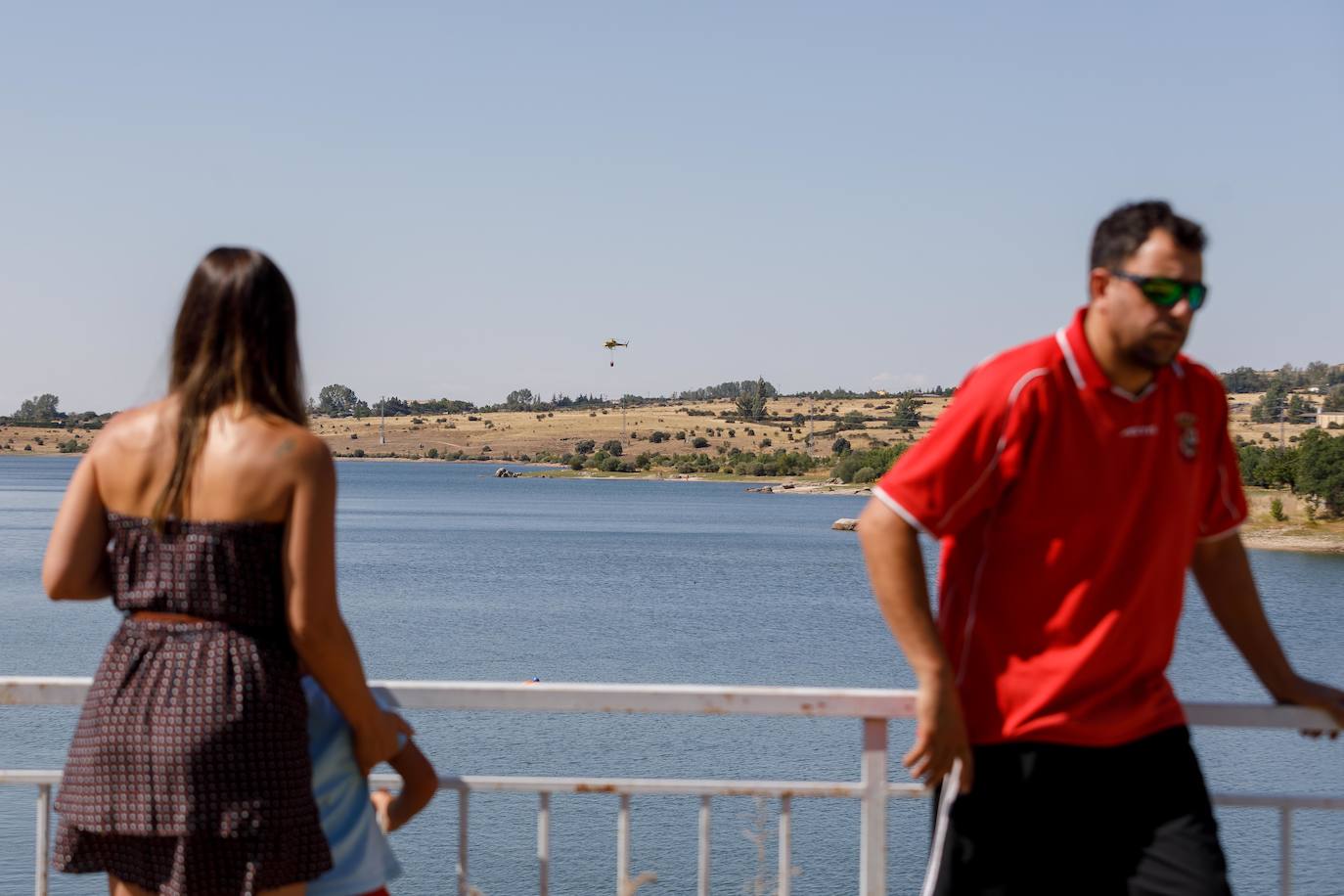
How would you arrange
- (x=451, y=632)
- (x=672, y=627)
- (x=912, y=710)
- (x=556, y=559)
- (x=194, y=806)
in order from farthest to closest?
(x=556, y=559), (x=672, y=627), (x=451, y=632), (x=912, y=710), (x=194, y=806)

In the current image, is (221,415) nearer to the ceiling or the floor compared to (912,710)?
nearer to the ceiling

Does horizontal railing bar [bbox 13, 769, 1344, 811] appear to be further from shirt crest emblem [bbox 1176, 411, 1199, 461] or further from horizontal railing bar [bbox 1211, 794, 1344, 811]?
shirt crest emblem [bbox 1176, 411, 1199, 461]

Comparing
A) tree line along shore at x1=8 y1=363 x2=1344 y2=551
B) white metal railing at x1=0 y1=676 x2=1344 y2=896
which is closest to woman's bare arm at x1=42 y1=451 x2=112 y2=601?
white metal railing at x1=0 y1=676 x2=1344 y2=896

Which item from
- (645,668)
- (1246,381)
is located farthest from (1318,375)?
(645,668)

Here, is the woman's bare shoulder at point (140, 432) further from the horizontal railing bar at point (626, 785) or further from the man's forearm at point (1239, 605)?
the man's forearm at point (1239, 605)

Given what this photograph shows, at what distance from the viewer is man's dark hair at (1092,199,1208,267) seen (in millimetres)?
2469

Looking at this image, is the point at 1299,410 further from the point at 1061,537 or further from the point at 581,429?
the point at 1061,537

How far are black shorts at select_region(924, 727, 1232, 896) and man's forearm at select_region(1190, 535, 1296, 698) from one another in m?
0.38

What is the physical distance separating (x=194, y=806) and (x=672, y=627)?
3315 cm

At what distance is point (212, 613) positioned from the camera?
2.22 meters

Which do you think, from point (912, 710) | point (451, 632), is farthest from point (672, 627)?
point (912, 710)

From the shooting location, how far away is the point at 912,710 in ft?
8.89

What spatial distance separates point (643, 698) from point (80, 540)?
1.07 meters

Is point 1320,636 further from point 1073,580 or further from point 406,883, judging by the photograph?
point 1073,580
